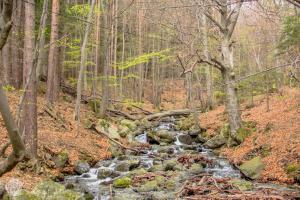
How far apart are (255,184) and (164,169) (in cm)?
341

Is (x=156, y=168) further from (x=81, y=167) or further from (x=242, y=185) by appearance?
(x=242, y=185)

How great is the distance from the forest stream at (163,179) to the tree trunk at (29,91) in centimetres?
173

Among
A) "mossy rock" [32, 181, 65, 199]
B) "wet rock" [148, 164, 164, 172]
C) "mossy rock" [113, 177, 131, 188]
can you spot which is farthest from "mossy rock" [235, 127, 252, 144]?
"mossy rock" [32, 181, 65, 199]

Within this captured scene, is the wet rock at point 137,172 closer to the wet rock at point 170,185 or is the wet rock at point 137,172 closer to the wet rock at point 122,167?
the wet rock at point 122,167

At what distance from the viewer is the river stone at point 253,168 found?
1133 centimetres

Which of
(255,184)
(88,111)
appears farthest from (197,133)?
(255,184)

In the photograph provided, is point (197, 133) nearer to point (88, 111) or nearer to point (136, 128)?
point (136, 128)

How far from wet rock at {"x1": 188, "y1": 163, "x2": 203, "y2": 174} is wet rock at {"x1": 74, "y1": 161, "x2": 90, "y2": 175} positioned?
3.65 meters

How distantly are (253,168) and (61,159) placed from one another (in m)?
6.47

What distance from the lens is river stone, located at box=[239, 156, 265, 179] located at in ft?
37.2

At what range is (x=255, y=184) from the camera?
1034 centimetres

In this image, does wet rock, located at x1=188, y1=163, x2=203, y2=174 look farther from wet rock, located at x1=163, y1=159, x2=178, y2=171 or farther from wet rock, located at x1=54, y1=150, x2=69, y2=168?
wet rock, located at x1=54, y1=150, x2=69, y2=168

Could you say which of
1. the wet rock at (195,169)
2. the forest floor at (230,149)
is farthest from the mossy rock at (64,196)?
the wet rock at (195,169)

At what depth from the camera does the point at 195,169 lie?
12.6m
